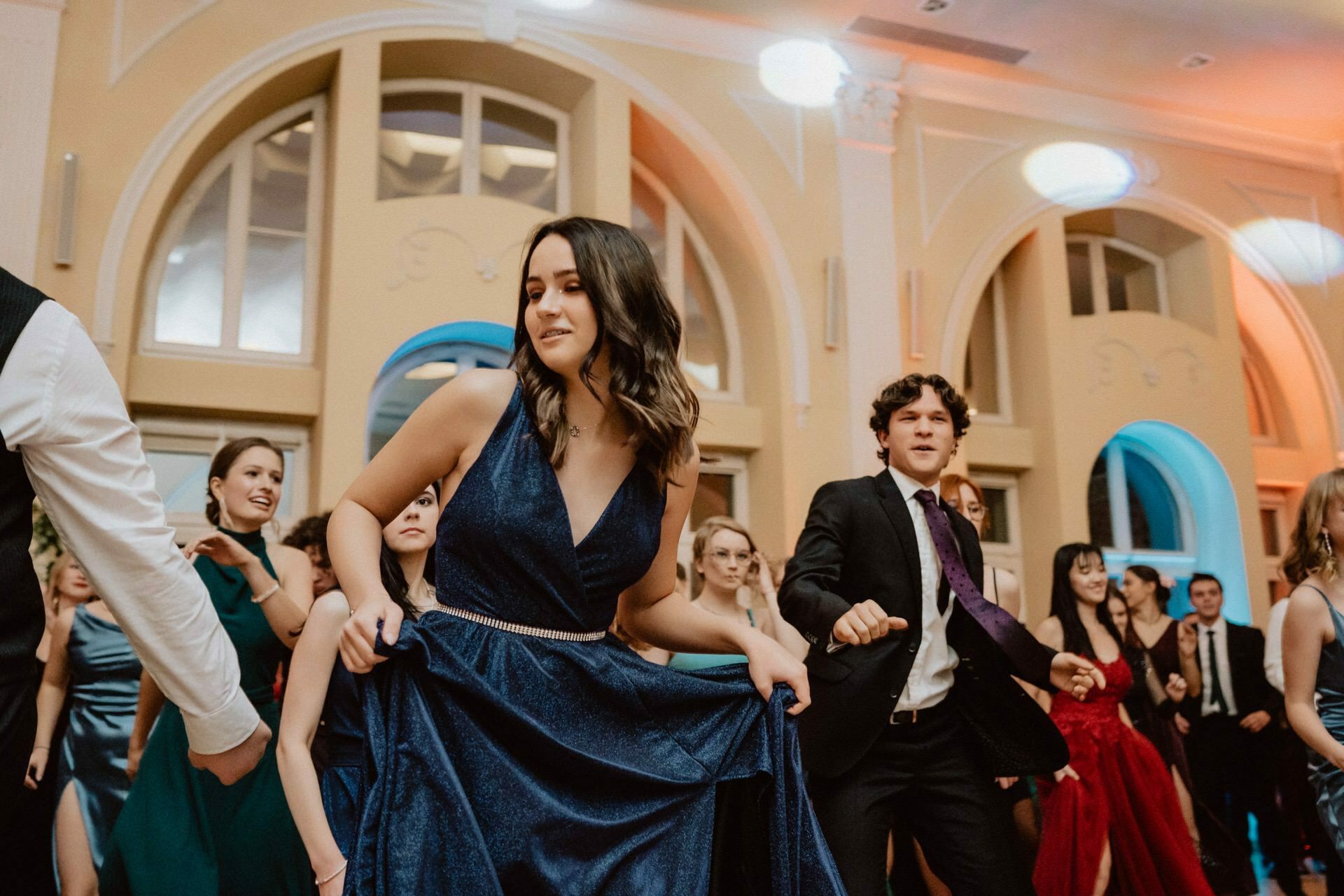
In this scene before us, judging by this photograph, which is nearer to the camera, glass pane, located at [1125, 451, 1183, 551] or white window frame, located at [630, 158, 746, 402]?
white window frame, located at [630, 158, 746, 402]

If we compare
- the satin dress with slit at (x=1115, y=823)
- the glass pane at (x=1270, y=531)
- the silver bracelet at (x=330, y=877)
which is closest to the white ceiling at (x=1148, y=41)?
the glass pane at (x=1270, y=531)

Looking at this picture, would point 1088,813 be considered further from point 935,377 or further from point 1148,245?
point 1148,245

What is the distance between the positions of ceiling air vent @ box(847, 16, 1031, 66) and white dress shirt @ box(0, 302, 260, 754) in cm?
834

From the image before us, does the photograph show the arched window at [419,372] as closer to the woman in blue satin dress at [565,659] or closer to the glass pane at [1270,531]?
the woman in blue satin dress at [565,659]

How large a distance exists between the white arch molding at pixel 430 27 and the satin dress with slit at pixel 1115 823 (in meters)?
4.18

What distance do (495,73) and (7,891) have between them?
251 inches

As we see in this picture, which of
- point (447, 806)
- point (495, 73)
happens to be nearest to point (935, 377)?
point (447, 806)

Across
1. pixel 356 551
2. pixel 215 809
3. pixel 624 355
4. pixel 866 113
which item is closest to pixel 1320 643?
pixel 624 355

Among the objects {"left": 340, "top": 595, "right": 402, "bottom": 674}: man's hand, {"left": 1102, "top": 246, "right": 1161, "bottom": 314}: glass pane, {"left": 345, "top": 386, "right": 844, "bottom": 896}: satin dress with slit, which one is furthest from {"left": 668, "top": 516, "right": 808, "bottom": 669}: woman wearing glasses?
{"left": 1102, "top": 246, "right": 1161, "bottom": 314}: glass pane

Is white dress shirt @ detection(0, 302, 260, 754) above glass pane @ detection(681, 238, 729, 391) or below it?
below

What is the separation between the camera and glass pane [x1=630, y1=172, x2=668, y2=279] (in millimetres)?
9422

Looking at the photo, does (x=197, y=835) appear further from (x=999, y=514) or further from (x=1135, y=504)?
(x=1135, y=504)

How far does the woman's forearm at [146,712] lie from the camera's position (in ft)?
11.8

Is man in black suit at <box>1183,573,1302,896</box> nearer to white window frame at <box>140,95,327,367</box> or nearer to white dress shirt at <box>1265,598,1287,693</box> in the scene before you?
white dress shirt at <box>1265,598,1287,693</box>
